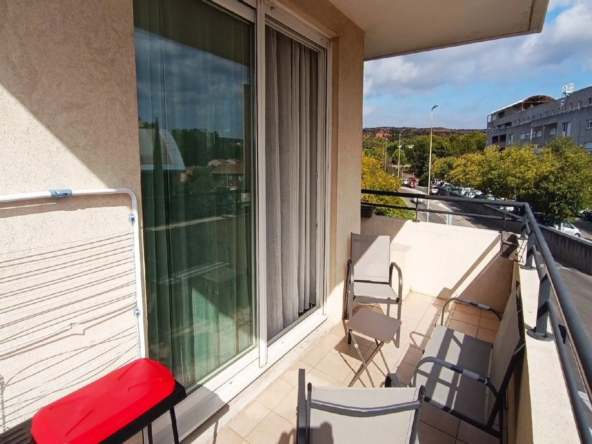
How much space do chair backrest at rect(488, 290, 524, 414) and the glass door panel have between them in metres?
1.44

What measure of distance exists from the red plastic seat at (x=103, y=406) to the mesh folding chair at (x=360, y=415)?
0.52 m

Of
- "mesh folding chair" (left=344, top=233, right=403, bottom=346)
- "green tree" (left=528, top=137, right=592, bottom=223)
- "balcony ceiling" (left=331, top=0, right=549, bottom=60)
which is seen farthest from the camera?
"green tree" (left=528, top=137, right=592, bottom=223)

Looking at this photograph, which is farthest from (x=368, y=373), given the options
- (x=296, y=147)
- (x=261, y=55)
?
(x=261, y=55)

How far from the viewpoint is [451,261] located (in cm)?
374

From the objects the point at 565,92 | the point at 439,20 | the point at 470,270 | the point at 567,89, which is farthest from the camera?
the point at 567,89

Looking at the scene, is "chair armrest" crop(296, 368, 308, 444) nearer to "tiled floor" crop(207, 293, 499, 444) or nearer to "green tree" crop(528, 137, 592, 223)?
"tiled floor" crop(207, 293, 499, 444)

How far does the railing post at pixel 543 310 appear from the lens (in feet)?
4.62

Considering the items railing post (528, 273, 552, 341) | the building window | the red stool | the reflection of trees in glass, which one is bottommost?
the red stool

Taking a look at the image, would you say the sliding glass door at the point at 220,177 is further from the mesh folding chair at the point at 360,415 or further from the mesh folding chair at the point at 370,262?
the mesh folding chair at the point at 360,415

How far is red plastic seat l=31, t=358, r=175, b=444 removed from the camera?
922 millimetres

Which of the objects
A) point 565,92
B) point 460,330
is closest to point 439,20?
point 460,330

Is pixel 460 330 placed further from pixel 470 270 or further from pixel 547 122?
pixel 547 122

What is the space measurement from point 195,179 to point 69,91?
69cm

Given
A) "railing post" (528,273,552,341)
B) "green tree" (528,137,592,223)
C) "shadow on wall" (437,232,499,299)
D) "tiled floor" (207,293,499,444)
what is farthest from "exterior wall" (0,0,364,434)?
"green tree" (528,137,592,223)
